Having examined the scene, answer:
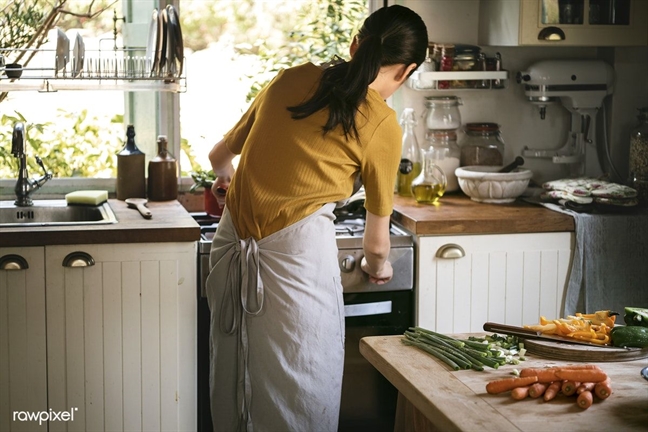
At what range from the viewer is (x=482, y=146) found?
3832mm

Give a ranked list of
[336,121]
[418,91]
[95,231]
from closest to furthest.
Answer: [336,121] < [95,231] < [418,91]

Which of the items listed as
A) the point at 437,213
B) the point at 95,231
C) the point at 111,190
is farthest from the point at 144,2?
the point at 437,213

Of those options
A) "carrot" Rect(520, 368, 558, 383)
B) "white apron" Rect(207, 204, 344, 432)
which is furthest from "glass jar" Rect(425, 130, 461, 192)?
"carrot" Rect(520, 368, 558, 383)

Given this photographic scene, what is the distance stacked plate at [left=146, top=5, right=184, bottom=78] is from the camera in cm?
322

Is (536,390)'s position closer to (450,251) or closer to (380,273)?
(380,273)

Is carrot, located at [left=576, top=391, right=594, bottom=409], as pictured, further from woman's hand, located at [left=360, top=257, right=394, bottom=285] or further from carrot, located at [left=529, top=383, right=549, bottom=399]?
woman's hand, located at [left=360, top=257, right=394, bottom=285]

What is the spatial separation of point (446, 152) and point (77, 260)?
1.66 meters

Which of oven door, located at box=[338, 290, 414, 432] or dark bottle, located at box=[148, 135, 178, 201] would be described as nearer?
oven door, located at box=[338, 290, 414, 432]

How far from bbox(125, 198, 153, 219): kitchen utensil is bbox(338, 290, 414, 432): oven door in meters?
0.75

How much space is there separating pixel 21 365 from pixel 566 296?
192 cm

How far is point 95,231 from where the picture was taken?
9.41ft

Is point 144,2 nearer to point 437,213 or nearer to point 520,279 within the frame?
point 437,213

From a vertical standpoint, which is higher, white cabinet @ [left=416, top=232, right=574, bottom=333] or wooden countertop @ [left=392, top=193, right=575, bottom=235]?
wooden countertop @ [left=392, top=193, right=575, bottom=235]

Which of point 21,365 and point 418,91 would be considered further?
point 418,91
